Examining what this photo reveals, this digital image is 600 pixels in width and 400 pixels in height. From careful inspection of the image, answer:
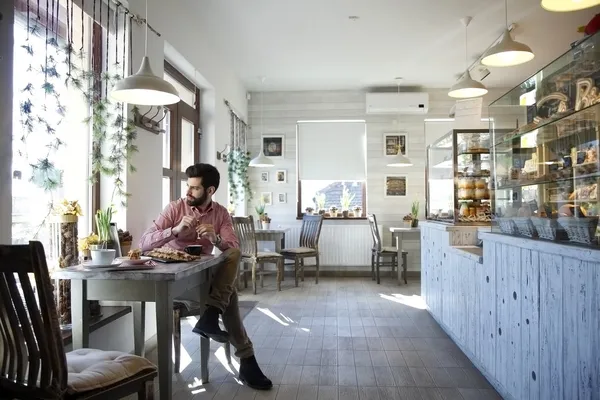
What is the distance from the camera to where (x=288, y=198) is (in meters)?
7.53

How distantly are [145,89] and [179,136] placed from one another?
8.26 ft

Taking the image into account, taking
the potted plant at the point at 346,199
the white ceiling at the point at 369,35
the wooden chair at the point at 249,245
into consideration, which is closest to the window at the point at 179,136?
the white ceiling at the point at 369,35

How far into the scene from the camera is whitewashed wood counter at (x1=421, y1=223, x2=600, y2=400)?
5.48ft

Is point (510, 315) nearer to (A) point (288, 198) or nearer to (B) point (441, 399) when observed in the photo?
(B) point (441, 399)

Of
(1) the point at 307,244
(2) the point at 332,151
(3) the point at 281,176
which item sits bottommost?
(1) the point at 307,244

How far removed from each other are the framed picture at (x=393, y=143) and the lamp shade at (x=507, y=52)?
348 centimetres

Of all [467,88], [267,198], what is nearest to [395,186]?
[267,198]

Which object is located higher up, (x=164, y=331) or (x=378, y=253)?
(x=164, y=331)

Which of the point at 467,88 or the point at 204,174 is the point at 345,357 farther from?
the point at 467,88

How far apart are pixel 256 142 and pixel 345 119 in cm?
156

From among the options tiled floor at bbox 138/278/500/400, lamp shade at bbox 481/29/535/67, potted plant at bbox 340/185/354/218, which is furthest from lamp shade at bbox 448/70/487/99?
potted plant at bbox 340/185/354/218

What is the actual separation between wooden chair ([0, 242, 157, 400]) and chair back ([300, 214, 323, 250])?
17.2ft

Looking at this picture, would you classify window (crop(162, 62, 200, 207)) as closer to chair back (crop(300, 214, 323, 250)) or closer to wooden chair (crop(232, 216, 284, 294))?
wooden chair (crop(232, 216, 284, 294))

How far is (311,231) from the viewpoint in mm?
6875
